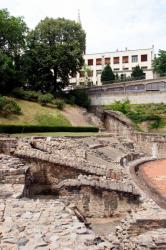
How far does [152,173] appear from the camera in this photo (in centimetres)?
2134

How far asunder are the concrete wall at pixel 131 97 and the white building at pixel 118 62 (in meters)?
30.2

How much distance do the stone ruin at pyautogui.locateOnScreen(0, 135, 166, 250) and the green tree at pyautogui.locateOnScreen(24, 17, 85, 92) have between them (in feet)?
63.0

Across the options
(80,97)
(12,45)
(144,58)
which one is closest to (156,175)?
(80,97)

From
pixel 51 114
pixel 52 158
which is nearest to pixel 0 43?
pixel 51 114

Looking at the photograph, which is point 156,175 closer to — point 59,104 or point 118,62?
point 59,104

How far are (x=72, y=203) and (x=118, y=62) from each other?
71530 millimetres

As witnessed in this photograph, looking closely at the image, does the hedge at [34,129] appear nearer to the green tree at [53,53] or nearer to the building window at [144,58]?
the green tree at [53,53]

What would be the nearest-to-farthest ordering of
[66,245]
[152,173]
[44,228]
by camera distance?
[66,245] → [44,228] → [152,173]

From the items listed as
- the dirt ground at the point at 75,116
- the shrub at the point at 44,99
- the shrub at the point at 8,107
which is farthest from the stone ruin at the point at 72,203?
the shrub at the point at 44,99

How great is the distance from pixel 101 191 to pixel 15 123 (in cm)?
2148

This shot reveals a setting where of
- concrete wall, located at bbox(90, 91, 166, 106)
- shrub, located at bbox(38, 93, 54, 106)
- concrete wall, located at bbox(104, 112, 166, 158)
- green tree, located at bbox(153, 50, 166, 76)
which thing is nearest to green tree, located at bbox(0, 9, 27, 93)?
shrub, located at bbox(38, 93, 54, 106)

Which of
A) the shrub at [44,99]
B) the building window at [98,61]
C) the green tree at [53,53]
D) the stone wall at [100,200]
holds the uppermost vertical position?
the building window at [98,61]

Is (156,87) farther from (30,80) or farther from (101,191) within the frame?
(101,191)

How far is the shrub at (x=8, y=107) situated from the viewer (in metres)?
36.6
